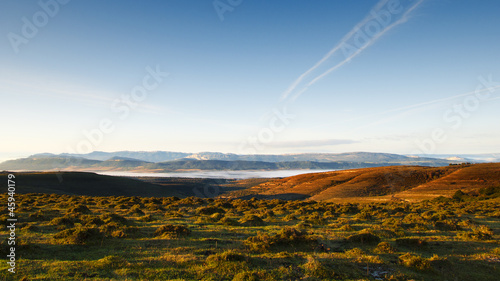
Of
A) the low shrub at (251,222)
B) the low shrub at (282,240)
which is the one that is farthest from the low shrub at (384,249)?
the low shrub at (251,222)

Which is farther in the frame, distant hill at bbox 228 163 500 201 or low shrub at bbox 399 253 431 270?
distant hill at bbox 228 163 500 201

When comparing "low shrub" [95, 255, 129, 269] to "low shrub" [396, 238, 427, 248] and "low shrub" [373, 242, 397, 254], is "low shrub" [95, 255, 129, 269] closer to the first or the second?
"low shrub" [373, 242, 397, 254]

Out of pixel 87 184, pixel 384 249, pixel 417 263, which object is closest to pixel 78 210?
pixel 384 249

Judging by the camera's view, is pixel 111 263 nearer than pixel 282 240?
Yes

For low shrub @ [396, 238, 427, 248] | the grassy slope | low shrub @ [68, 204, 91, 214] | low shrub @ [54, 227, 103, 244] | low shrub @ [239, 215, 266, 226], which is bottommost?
the grassy slope

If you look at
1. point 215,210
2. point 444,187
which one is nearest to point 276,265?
point 215,210

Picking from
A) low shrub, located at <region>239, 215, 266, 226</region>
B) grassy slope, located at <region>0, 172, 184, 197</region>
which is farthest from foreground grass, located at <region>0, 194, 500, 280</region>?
grassy slope, located at <region>0, 172, 184, 197</region>

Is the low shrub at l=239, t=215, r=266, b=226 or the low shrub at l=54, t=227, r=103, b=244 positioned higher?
the low shrub at l=54, t=227, r=103, b=244

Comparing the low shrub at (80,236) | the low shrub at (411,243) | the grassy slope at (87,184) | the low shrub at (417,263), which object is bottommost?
Answer: the grassy slope at (87,184)

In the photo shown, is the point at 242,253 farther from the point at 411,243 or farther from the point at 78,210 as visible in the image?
the point at 78,210

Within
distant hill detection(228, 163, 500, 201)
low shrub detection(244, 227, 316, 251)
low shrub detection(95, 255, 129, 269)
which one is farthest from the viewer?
distant hill detection(228, 163, 500, 201)

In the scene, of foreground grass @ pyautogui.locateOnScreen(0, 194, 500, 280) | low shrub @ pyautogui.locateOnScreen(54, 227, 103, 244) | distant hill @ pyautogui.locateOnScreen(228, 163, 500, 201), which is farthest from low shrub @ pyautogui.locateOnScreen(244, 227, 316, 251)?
distant hill @ pyautogui.locateOnScreen(228, 163, 500, 201)

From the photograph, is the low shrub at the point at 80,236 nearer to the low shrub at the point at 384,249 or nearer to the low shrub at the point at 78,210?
the low shrub at the point at 78,210

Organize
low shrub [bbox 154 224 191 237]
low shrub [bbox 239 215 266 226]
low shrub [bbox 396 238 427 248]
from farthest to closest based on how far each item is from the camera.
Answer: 1. low shrub [bbox 239 215 266 226]
2. low shrub [bbox 154 224 191 237]
3. low shrub [bbox 396 238 427 248]
